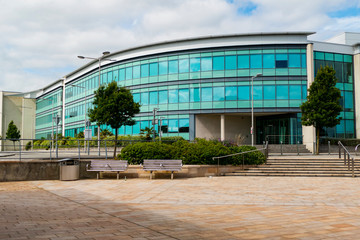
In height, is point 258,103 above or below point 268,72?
below

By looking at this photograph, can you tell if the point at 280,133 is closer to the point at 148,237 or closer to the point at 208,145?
the point at 208,145

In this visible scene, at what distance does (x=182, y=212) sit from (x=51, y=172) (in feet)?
30.9

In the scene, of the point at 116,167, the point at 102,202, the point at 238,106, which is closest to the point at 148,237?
the point at 102,202

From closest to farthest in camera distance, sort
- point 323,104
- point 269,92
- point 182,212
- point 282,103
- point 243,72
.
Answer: point 182,212, point 323,104, point 282,103, point 269,92, point 243,72

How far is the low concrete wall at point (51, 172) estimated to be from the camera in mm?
14836

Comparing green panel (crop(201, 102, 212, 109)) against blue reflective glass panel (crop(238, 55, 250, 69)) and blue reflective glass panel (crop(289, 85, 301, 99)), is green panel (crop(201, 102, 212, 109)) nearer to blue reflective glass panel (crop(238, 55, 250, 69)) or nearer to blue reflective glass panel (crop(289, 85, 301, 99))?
blue reflective glass panel (crop(238, 55, 250, 69))

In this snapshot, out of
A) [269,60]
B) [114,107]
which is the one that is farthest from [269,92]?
[114,107]

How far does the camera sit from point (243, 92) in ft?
133

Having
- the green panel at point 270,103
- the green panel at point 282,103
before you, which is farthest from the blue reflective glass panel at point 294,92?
the green panel at point 270,103

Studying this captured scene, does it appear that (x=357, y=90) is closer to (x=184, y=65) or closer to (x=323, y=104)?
(x=323, y=104)

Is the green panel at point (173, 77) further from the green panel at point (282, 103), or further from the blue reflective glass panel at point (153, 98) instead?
the green panel at point (282, 103)

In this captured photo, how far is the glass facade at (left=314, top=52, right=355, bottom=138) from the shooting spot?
41844mm

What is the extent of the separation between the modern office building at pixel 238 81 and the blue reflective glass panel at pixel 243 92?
0.11 meters

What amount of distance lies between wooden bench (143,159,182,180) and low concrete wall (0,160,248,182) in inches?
19.4
